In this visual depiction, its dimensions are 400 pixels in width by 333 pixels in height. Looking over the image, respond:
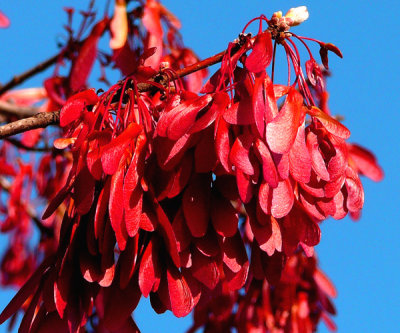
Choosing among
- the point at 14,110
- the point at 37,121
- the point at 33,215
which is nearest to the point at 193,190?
the point at 37,121

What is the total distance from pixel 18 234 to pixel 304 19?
1768 millimetres

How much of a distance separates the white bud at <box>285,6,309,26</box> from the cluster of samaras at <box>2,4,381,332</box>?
0.10ft

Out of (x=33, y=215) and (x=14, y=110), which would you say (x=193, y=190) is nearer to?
(x=14, y=110)

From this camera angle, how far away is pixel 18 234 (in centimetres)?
286

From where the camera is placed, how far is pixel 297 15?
137cm

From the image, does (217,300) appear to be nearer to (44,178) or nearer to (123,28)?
(44,178)

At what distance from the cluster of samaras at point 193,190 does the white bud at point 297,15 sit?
32 mm

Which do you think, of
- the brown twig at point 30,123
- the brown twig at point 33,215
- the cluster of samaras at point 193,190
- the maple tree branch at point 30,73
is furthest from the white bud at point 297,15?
the brown twig at point 33,215

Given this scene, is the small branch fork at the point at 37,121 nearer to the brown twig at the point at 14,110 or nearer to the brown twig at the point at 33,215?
the brown twig at the point at 14,110

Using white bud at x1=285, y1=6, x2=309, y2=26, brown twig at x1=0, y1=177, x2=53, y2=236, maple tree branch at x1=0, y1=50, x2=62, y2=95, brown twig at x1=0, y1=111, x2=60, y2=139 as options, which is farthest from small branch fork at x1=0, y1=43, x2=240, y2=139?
brown twig at x1=0, y1=177, x2=53, y2=236

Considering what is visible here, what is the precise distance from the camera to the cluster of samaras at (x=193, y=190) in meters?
1.16

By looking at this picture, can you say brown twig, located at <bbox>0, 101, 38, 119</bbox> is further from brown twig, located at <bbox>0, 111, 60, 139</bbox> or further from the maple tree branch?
brown twig, located at <bbox>0, 111, 60, 139</bbox>

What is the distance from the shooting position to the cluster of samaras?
116 cm

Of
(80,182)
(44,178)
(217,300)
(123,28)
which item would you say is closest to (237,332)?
(217,300)
